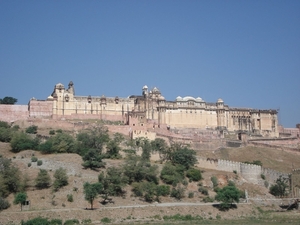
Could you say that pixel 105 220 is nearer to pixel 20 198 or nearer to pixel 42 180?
pixel 20 198

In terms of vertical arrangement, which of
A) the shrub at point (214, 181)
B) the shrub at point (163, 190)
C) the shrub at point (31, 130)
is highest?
the shrub at point (31, 130)

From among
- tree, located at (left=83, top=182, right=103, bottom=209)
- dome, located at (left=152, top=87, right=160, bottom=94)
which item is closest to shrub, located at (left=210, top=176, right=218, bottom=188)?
tree, located at (left=83, top=182, right=103, bottom=209)

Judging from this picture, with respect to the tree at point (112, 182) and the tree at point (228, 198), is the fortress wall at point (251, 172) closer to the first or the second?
the tree at point (228, 198)

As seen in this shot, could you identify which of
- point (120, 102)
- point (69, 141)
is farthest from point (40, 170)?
point (120, 102)

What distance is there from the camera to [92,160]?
4731 cm

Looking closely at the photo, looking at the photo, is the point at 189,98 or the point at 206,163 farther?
the point at 189,98

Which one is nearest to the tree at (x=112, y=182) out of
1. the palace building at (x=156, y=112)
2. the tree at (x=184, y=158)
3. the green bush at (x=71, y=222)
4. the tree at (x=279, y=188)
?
the green bush at (x=71, y=222)

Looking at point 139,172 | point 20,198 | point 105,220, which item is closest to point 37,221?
point 20,198

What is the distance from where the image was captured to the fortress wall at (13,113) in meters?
65.4

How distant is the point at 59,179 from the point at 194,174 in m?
15.0

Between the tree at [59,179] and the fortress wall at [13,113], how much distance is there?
2517 cm

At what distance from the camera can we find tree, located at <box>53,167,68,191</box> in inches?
1638

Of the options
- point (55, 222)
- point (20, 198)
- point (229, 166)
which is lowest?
point (55, 222)

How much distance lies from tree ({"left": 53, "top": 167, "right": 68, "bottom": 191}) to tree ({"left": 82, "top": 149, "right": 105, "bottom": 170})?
425 cm
